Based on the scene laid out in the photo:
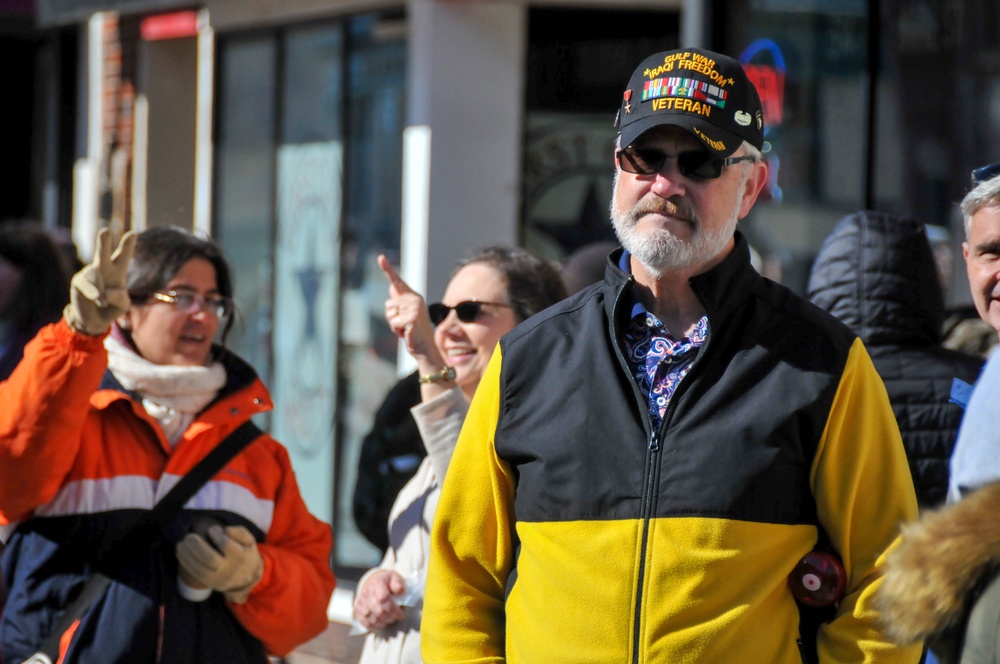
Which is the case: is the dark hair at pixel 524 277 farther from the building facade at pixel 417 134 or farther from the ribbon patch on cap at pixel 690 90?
the building facade at pixel 417 134

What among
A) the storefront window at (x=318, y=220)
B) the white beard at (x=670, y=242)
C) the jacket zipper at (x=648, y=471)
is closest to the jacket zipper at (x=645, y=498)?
the jacket zipper at (x=648, y=471)

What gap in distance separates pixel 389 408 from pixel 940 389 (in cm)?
156

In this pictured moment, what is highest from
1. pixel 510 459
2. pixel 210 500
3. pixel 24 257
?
pixel 24 257

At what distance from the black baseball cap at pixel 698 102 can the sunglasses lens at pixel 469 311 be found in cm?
108

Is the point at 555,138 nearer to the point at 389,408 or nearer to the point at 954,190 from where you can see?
the point at 954,190

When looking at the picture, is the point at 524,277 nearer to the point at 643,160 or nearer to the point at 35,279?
the point at 643,160

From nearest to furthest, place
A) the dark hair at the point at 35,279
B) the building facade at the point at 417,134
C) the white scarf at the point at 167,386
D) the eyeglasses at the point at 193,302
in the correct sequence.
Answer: the white scarf at the point at 167,386 < the eyeglasses at the point at 193,302 < the dark hair at the point at 35,279 < the building facade at the point at 417,134

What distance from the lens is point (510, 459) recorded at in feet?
7.70

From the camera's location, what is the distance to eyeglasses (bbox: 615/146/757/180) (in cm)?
230

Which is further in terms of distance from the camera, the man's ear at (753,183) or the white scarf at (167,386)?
the white scarf at (167,386)

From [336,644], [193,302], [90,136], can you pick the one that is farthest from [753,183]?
[90,136]

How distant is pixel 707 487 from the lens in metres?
2.14

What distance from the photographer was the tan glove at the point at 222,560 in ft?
9.95

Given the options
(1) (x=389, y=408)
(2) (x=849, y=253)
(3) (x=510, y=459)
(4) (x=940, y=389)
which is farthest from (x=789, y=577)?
(1) (x=389, y=408)
